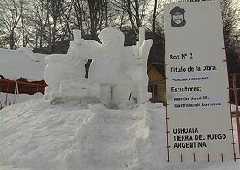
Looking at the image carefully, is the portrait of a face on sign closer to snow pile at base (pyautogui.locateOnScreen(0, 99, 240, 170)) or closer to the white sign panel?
the white sign panel

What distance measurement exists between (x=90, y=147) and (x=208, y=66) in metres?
2.67

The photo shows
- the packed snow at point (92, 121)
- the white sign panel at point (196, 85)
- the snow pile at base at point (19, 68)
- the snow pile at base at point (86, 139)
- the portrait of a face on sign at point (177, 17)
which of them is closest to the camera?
the white sign panel at point (196, 85)

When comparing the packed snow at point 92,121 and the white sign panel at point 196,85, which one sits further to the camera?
Answer: the packed snow at point 92,121

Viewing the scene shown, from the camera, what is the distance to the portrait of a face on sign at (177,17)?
753 cm

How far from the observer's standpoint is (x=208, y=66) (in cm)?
736

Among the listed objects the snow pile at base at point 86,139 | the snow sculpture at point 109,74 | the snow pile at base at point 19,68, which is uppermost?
the snow pile at base at point 19,68

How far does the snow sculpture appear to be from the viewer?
11703 mm

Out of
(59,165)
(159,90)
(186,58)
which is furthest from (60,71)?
(159,90)

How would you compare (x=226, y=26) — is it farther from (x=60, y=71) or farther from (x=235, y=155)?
(x=235, y=155)

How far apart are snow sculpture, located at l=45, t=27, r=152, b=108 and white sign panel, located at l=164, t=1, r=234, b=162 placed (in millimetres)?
4025

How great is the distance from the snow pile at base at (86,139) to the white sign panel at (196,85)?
0.43 metres

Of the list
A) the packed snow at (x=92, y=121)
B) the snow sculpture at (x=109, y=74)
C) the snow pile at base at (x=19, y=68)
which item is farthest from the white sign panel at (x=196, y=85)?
the snow pile at base at (x=19, y=68)

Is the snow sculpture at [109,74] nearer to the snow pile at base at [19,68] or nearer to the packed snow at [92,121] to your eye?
the packed snow at [92,121]

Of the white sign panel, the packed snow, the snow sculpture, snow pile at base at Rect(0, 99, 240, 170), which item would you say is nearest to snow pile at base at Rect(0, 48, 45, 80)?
the packed snow
